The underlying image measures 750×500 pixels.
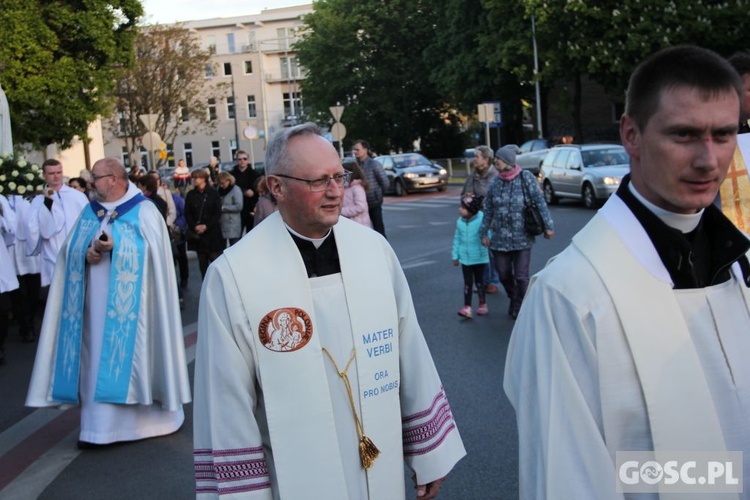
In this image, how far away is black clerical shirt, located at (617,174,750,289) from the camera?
205 centimetres

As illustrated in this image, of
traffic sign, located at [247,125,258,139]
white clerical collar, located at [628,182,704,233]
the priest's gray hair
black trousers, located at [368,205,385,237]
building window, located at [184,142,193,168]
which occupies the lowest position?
black trousers, located at [368,205,385,237]

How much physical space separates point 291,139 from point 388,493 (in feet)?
4.39

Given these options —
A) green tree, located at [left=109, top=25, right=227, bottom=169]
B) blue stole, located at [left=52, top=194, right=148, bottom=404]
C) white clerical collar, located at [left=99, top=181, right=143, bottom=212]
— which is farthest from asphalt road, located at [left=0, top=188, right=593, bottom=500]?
green tree, located at [left=109, top=25, right=227, bottom=169]

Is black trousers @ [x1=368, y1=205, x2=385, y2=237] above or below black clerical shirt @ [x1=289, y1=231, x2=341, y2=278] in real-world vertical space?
below

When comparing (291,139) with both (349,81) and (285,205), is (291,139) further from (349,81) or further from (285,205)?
(349,81)

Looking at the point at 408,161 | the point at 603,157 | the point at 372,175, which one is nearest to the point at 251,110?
the point at 408,161

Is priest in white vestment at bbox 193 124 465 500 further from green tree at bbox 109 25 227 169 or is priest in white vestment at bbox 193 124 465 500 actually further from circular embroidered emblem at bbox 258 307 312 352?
green tree at bbox 109 25 227 169

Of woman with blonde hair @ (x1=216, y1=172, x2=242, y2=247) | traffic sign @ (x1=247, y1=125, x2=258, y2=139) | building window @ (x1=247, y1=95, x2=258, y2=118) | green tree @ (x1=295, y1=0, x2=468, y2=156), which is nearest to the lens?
woman with blonde hair @ (x1=216, y1=172, x2=242, y2=247)

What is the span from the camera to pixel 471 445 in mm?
5562

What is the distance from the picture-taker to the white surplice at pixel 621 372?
1.93 metres

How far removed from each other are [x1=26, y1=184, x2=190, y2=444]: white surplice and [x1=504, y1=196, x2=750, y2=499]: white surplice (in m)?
4.66

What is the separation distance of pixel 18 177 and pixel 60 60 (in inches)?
618

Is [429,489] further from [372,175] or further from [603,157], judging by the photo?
[603,157]

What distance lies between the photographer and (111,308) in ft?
20.6
